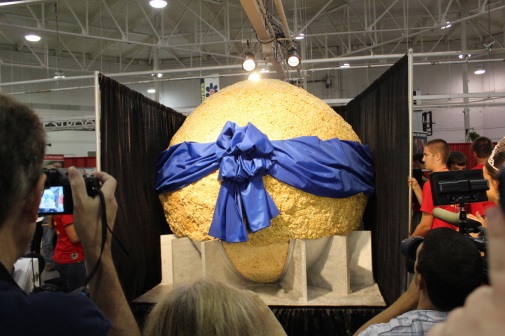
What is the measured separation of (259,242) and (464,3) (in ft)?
37.1

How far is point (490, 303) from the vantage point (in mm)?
323

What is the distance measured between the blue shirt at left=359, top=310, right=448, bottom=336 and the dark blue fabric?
166 centimetres

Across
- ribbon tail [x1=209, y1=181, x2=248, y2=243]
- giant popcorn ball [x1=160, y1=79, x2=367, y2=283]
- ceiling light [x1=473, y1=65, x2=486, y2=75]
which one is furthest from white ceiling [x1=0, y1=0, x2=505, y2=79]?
ribbon tail [x1=209, y1=181, x2=248, y2=243]

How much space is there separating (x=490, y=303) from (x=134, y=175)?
3448mm

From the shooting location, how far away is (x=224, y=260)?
3.36 meters

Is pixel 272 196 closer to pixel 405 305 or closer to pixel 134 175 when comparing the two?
pixel 134 175

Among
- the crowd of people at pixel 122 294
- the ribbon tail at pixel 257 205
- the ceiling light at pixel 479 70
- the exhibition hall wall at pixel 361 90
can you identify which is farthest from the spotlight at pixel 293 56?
the ceiling light at pixel 479 70

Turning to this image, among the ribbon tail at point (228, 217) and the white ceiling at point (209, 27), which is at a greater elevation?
the white ceiling at point (209, 27)

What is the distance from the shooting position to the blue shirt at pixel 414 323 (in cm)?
135

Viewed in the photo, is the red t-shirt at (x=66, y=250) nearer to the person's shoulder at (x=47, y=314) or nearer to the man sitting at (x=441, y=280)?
the man sitting at (x=441, y=280)

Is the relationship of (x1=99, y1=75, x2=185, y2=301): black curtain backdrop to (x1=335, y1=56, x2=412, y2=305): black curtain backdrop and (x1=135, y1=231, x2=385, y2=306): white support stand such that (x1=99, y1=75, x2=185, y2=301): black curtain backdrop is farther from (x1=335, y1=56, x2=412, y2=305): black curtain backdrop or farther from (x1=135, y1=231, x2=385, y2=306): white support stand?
(x1=335, y1=56, x2=412, y2=305): black curtain backdrop

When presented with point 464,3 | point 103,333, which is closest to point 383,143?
point 103,333

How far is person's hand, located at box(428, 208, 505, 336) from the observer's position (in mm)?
300

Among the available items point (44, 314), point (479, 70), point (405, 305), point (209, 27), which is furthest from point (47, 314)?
point (479, 70)
